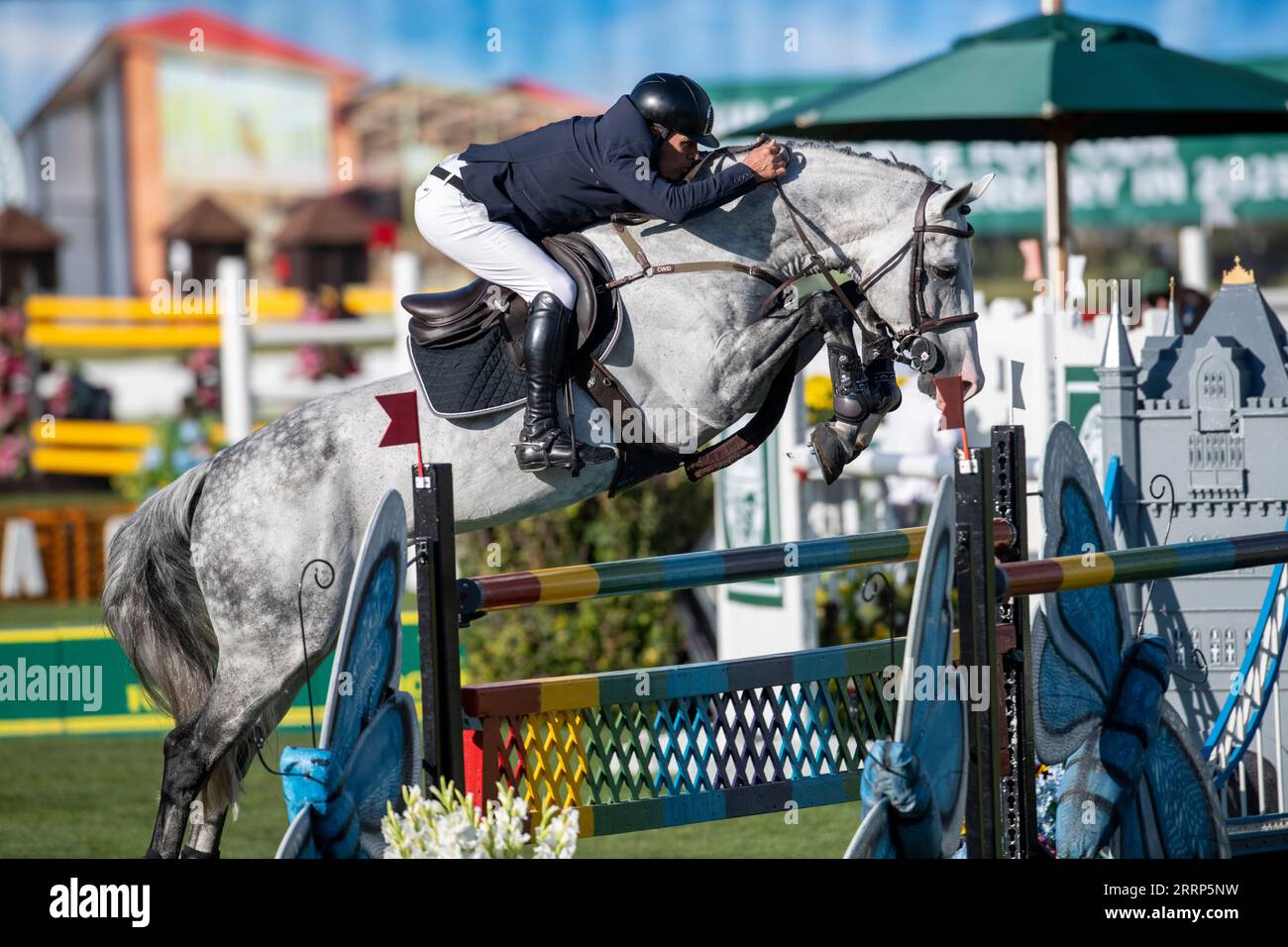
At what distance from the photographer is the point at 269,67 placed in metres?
24.5

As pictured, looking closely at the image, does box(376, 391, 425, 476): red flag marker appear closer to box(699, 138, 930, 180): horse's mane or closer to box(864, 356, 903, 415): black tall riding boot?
box(864, 356, 903, 415): black tall riding boot

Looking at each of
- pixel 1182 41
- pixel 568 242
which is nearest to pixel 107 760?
pixel 568 242

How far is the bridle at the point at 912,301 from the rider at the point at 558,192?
24 cm

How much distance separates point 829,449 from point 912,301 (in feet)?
1.33

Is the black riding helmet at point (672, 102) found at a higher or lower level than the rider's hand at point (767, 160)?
higher

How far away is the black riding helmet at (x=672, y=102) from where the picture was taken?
348 cm

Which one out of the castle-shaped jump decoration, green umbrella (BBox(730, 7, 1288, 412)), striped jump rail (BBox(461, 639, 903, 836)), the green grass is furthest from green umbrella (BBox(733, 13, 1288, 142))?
striped jump rail (BBox(461, 639, 903, 836))

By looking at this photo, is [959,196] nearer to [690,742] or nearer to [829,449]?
[829,449]

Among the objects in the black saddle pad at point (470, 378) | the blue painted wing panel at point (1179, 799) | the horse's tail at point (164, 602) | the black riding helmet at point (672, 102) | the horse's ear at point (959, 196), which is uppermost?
the black riding helmet at point (672, 102)

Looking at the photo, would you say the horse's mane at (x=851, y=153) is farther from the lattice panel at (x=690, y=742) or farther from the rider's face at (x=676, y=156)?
the lattice panel at (x=690, y=742)

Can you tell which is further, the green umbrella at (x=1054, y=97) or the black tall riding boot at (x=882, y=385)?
the green umbrella at (x=1054, y=97)

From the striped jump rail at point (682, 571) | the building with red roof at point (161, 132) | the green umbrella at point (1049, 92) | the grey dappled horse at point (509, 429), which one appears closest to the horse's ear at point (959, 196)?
the grey dappled horse at point (509, 429)
